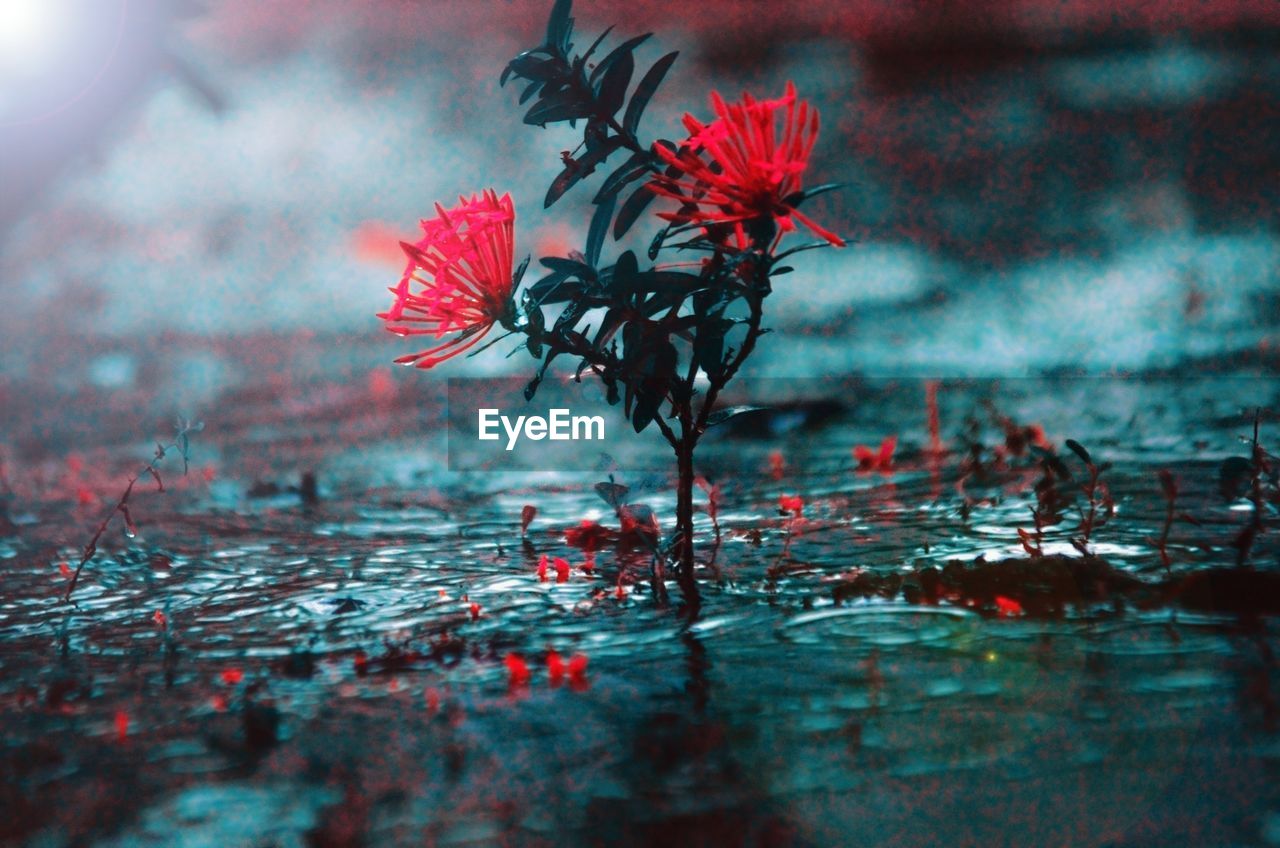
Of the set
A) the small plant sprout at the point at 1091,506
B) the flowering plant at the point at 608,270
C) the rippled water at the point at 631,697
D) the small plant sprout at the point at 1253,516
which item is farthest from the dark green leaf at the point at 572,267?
the small plant sprout at the point at 1253,516

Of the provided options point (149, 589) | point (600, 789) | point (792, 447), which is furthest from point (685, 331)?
point (792, 447)

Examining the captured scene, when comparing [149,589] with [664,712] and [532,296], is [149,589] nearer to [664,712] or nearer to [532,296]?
[532,296]

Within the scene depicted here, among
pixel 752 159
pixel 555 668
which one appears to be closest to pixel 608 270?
pixel 752 159

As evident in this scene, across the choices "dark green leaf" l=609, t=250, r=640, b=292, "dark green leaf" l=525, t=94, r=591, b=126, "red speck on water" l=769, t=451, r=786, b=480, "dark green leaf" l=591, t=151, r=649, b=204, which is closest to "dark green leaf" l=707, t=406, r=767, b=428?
"dark green leaf" l=609, t=250, r=640, b=292

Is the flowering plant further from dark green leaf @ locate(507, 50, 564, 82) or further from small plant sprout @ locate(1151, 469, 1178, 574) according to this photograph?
small plant sprout @ locate(1151, 469, 1178, 574)

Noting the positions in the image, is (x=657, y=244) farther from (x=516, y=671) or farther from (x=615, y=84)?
(x=516, y=671)

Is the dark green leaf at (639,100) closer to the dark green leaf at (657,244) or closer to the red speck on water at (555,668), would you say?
the dark green leaf at (657,244)
